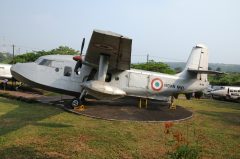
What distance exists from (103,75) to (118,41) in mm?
3021

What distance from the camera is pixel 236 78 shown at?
59.9m

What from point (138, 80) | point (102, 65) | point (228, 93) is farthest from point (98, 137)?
point (228, 93)

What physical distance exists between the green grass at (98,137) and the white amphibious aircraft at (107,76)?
295 centimetres

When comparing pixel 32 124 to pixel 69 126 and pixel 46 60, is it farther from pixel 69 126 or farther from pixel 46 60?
pixel 46 60

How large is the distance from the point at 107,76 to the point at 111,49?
160 inches

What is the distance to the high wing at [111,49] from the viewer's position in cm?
1368

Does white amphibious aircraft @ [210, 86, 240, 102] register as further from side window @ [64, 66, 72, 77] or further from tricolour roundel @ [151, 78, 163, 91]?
side window @ [64, 66, 72, 77]

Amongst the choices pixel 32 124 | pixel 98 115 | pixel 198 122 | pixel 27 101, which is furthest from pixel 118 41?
pixel 27 101

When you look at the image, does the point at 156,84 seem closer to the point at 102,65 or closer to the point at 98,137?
the point at 102,65

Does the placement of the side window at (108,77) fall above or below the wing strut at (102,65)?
below

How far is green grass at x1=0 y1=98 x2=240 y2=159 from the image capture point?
9.19 meters

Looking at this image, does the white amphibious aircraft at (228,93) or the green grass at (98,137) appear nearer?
the green grass at (98,137)

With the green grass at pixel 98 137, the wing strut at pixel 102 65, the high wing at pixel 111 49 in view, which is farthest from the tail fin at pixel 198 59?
the wing strut at pixel 102 65

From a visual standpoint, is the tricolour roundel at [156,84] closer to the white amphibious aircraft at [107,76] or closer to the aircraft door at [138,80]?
the white amphibious aircraft at [107,76]
